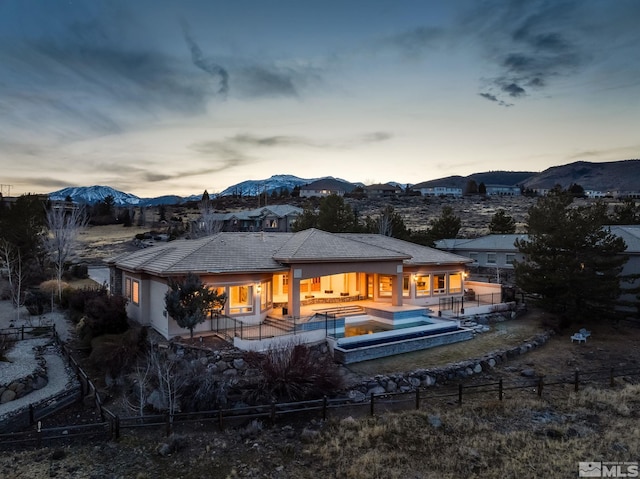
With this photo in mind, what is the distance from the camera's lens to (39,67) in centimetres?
2333

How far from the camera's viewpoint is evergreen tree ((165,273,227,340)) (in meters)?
15.8

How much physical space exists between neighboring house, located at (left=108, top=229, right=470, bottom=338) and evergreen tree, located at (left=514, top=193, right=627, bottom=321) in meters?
5.66

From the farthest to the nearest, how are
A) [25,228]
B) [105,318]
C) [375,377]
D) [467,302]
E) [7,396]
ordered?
1. [25,228]
2. [467,302]
3. [105,318]
4. [375,377]
5. [7,396]

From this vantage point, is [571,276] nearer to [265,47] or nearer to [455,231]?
[265,47]

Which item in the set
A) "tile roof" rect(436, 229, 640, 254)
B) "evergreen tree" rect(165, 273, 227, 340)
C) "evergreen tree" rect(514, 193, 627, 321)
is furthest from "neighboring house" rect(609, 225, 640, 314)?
"evergreen tree" rect(165, 273, 227, 340)

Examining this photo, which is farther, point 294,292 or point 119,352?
point 294,292

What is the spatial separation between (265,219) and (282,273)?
49.7 m

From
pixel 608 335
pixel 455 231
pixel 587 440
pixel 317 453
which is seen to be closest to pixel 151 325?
pixel 317 453

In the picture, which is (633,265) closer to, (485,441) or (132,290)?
(485,441)

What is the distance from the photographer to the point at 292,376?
43.6ft

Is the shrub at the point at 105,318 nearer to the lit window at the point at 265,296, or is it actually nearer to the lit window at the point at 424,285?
the lit window at the point at 265,296

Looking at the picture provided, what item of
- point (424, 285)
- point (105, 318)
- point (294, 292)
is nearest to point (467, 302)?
point (424, 285)

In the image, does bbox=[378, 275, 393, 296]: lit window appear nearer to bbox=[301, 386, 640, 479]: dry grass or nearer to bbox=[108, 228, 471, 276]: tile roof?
bbox=[108, 228, 471, 276]: tile roof

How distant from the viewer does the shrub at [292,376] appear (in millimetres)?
13078
